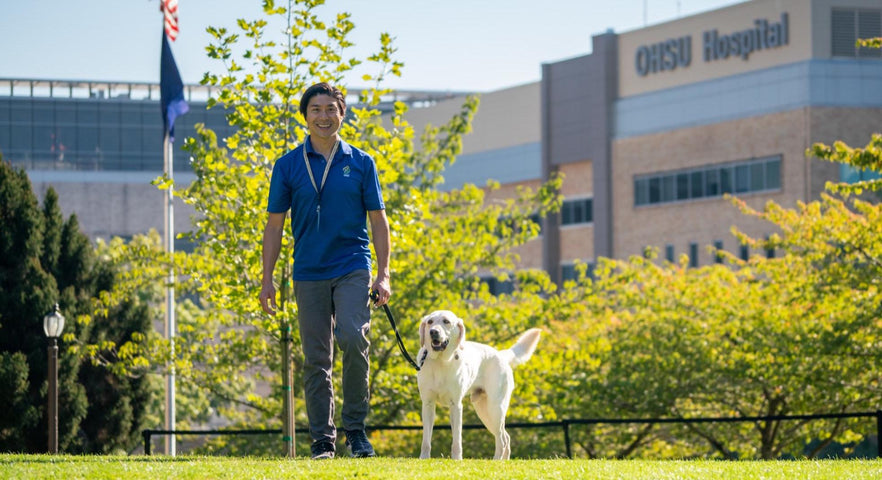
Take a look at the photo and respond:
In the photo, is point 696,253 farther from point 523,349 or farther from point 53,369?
point 523,349

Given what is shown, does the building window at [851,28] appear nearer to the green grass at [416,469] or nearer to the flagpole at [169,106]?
the flagpole at [169,106]

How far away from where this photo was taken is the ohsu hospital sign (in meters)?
54.6

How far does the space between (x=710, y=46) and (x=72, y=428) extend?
38.8 m

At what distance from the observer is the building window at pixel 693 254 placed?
5697 cm

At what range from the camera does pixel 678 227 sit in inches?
2306

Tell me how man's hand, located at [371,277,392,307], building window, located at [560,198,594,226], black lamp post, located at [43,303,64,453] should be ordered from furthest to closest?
building window, located at [560,198,594,226] → black lamp post, located at [43,303,64,453] → man's hand, located at [371,277,392,307]

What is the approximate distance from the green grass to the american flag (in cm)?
2056

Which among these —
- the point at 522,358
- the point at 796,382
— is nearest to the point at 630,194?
the point at 796,382

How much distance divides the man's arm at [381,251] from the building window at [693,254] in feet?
159

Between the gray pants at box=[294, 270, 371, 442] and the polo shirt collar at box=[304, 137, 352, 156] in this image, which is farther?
the polo shirt collar at box=[304, 137, 352, 156]

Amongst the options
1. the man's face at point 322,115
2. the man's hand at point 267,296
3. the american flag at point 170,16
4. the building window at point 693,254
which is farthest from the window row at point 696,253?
the man's face at point 322,115

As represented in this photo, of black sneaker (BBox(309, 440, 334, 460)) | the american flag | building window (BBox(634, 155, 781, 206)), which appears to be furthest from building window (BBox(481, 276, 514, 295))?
black sneaker (BBox(309, 440, 334, 460))

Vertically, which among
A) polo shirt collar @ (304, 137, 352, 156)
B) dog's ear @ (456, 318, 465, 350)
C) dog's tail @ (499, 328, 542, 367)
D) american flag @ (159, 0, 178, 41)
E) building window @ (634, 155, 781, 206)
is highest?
american flag @ (159, 0, 178, 41)

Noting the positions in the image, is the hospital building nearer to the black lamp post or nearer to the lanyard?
the black lamp post
